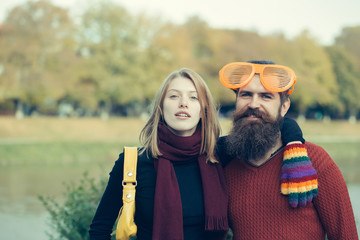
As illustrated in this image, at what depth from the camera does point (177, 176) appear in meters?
2.52

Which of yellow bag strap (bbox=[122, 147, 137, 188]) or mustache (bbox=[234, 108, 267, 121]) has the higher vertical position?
mustache (bbox=[234, 108, 267, 121])

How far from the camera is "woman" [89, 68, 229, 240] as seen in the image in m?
2.39

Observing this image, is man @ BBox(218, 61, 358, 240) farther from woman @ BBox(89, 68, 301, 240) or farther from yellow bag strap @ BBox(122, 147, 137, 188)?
yellow bag strap @ BBox(122, 147, 137, 188)

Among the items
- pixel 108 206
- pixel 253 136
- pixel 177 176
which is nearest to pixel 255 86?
pixel 253 136

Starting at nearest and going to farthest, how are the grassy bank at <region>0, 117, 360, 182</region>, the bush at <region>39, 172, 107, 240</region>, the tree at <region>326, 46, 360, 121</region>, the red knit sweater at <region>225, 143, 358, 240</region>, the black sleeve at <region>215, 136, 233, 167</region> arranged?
1. the red knit sweater at <region>225, 143, 358, 240</region>
2. the black sleeve at <region>215, 136, 233, 167</region>
3. the bush at <region>39, 172, 107, 240</region>
4. the grassy bank at <region>0, 117, 360, 182</region>
5. the tree at <region>326, 46, 360, 121</region>

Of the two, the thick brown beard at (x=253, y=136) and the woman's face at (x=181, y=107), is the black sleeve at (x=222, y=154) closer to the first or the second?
the thick brown beard at (x=253, y=136)

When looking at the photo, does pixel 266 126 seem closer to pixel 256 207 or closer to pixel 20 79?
pixel 256 207

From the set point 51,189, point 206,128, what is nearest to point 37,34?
point 51,189

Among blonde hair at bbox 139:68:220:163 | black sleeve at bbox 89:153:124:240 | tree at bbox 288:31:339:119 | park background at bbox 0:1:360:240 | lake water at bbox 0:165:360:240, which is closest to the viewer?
black sleeve at bbox 89:153:124:240

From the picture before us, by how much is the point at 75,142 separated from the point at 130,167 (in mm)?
19160

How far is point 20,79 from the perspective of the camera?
82.9ft

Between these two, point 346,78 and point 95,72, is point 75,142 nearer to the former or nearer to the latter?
point 95,72

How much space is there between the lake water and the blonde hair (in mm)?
2585

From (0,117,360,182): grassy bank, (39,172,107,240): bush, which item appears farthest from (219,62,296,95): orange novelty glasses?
(0,117,360,182): grassy bank
